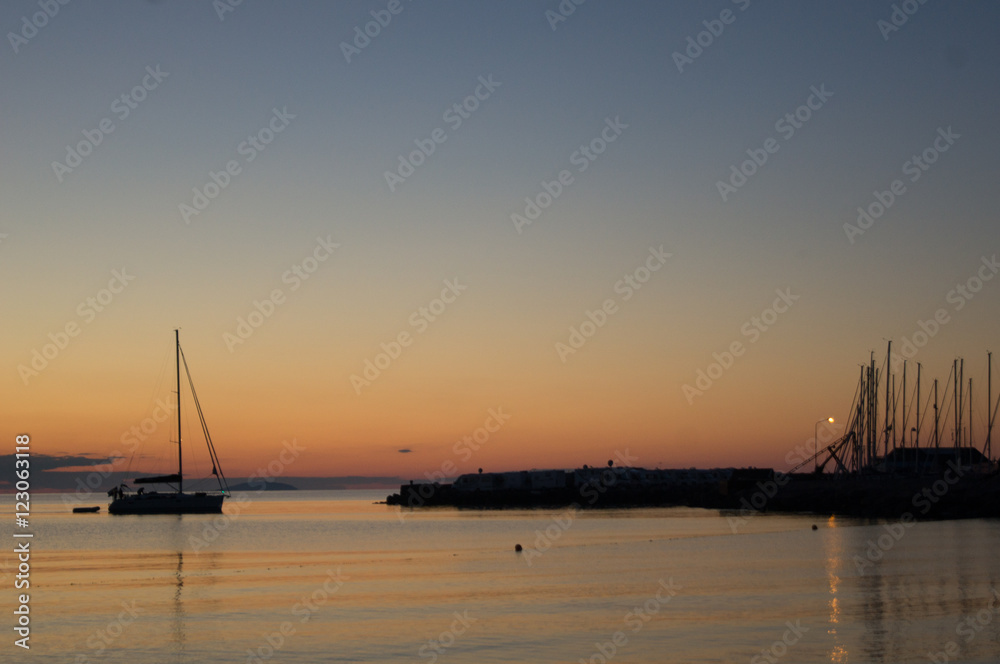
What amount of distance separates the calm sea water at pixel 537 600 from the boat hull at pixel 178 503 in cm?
2876

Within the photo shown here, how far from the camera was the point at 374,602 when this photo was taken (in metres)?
32.5

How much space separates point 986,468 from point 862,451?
38.6ft

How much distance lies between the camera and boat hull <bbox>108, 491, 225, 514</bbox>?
297ft
